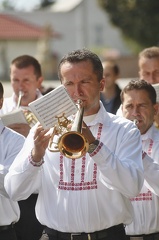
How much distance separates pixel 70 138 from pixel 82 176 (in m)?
0.43

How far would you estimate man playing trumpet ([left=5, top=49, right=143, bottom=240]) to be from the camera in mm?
5211

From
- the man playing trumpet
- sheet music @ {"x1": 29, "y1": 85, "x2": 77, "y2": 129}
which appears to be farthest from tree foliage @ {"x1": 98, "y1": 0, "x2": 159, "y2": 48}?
sheet music @ {"x1": 29, "y1": 85, "x2": 77, "y2": 129}

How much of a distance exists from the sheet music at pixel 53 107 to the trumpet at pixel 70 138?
0.04m

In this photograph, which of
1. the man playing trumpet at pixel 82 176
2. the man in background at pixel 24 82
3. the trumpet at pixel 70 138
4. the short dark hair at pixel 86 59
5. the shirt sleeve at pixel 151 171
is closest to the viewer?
the trumpet at pixel 70 138

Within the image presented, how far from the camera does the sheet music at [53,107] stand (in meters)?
5.06

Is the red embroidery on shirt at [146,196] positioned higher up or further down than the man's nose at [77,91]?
further down

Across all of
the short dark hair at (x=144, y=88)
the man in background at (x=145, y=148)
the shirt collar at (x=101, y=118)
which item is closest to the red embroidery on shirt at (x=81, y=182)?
the shirt collar at (x=101, y=118)

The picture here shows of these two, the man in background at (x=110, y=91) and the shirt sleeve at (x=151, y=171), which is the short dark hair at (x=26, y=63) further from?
the shirt sleeve at (x=151, y=171)

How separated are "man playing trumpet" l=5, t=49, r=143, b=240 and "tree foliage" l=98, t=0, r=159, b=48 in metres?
30.8

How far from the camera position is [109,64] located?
11.6m

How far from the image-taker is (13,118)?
23.1ft

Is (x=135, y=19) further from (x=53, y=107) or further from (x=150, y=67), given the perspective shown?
(x=53, y=107)

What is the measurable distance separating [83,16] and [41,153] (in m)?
65.0

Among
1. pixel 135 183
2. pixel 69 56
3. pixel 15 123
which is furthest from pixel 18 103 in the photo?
pixel 135 183
